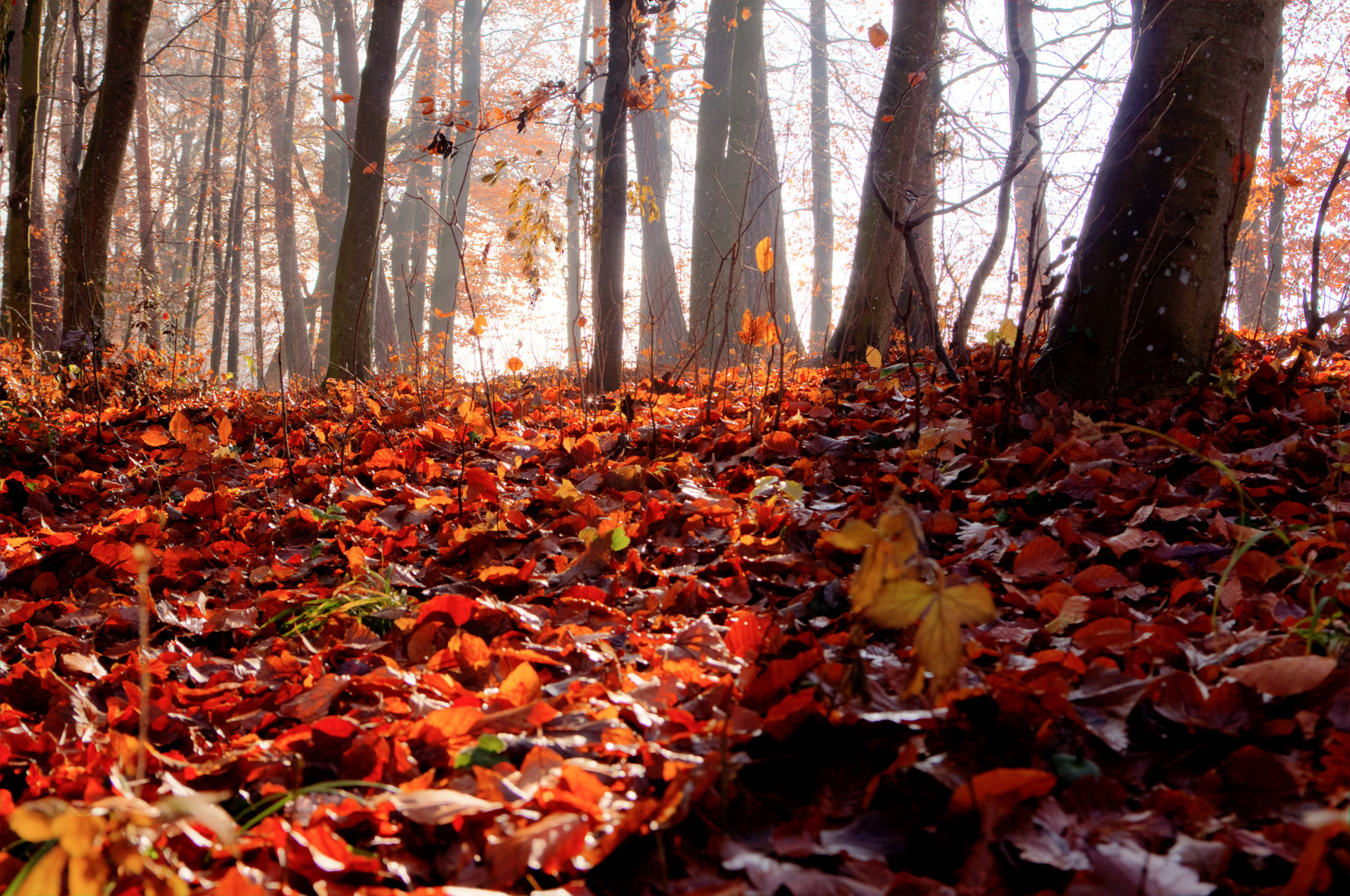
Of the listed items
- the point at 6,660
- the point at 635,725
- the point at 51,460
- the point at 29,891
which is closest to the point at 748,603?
the point at 635,725

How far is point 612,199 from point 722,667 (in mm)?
3630

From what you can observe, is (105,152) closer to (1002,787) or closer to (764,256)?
(764,256)

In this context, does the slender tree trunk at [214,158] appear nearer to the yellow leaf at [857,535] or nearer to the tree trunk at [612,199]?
the tree trunk at [612,199]

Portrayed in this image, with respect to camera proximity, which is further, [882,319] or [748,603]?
[882,319]

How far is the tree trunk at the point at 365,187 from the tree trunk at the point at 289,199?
29.9ft

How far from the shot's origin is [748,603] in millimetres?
1751

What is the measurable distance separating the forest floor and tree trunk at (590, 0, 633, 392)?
5.94 ft

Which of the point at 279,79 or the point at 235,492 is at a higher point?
the point at 279,79

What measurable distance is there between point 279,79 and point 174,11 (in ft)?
12.9

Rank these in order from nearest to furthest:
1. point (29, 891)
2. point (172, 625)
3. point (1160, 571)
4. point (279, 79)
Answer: point (29, 891) → point (1160, 571) → point (172, 625) → point (279, 79)

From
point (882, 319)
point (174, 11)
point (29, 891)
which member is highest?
point (174, 11)

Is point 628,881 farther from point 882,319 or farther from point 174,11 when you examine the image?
point 174,11

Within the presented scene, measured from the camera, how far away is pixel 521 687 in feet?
4.18

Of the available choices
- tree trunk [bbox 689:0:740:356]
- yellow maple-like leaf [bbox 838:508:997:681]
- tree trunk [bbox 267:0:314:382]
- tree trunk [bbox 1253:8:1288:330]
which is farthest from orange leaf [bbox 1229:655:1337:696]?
tree trunk [bbox 267:0:314:382]
